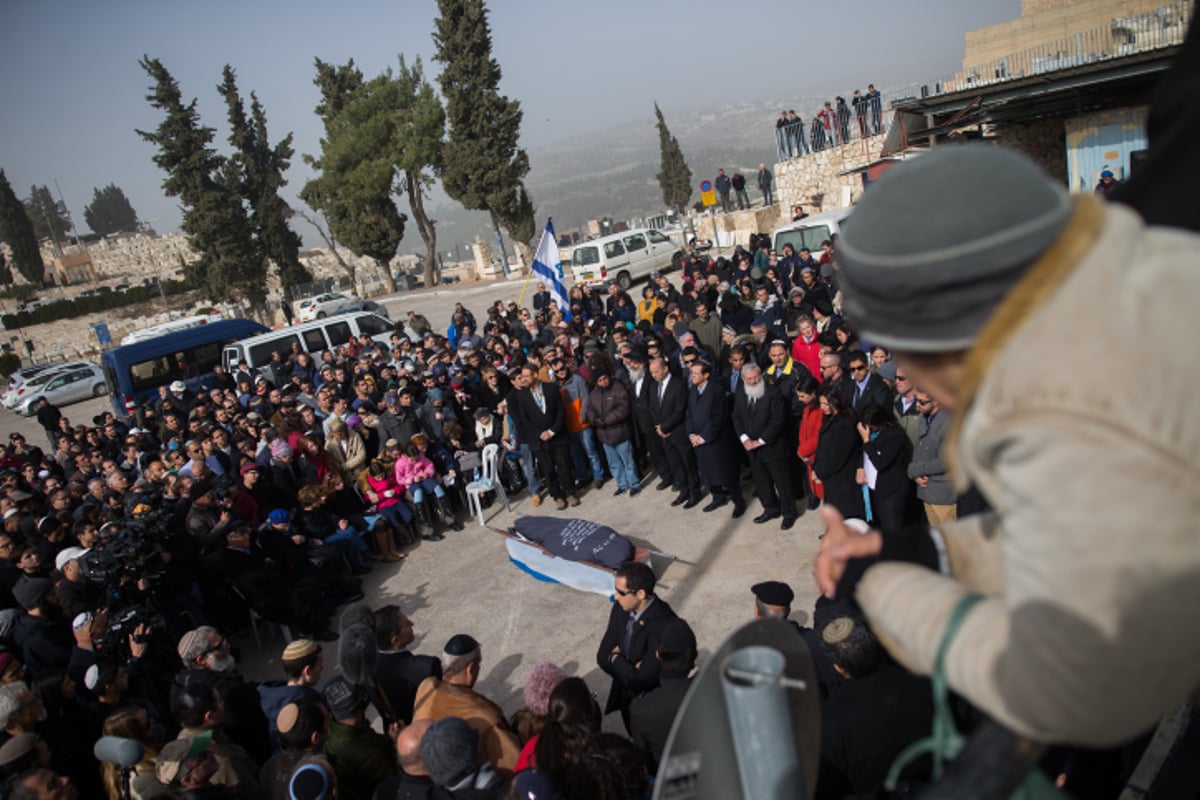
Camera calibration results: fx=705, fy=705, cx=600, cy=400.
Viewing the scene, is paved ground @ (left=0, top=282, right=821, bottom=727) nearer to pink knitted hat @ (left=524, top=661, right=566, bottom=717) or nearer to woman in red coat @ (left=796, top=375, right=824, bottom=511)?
woman in red coat @ (left=796, top=375, right=824, bottom=511)

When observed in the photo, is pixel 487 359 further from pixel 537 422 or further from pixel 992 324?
pixel 992 324

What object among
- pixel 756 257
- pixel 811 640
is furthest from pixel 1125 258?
pixel 756 257

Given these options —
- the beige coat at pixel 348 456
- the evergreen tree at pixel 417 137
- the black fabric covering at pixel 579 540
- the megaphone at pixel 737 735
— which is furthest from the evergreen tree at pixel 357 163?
the megaphone at pixel 737 735

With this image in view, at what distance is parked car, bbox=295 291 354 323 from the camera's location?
99.5 feet

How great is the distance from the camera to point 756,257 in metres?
17.4

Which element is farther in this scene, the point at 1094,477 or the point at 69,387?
the point at 69,387

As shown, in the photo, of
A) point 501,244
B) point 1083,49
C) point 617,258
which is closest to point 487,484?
point 617,258

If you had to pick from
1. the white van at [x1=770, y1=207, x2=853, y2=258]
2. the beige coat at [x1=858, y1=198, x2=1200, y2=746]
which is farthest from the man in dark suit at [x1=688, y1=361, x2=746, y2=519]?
the white van at [x1=770, y1=207, x2=853, y2=258]

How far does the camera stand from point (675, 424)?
7980mm

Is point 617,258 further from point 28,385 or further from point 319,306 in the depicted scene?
point 28,385

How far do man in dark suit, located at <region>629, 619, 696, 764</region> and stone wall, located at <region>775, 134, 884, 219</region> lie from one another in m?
23.9

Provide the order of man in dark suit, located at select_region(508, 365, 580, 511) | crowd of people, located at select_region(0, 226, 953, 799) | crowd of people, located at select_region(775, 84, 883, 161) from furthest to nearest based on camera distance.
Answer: crowd of people, located at select_region(775, 84, 883, 161) → man in dark suit, located at select_region(508, 365, 580, 511) → crowd of people, located at select_region(0, 226, 953, 799)

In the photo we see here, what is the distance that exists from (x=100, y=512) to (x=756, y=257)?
14.2 m

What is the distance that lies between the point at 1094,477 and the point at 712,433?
6794 millimetres
